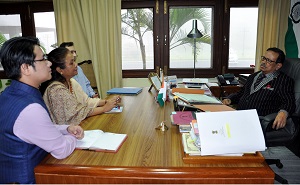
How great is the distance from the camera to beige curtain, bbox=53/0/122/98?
3.62m

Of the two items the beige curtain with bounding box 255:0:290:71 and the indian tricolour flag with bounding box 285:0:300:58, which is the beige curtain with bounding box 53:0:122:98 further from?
the indian tricolour flag with bounding box 285:0:300:58

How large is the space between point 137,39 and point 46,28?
1.57 metres

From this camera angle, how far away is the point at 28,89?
116 centimetres

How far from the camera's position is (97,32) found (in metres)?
3.72

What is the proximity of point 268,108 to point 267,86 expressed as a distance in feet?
0.69

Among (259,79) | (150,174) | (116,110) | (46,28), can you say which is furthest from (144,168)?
(46,28)

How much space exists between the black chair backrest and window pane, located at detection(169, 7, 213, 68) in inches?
62.2

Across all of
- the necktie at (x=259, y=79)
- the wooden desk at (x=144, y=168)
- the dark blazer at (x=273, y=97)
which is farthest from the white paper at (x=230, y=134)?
the necktie at (x=259, y=79)

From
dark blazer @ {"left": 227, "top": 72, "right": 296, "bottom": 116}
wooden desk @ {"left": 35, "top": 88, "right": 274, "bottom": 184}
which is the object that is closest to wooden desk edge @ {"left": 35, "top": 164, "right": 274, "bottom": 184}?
wooden desk @ {"left": 35, "top": 88, "right": 274, "bottom": 184}

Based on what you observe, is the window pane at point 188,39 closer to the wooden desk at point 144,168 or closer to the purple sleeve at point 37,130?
the wooden desk at point 144,168

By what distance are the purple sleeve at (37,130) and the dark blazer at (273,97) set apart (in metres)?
1.87

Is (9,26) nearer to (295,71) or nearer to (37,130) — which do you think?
(37,130)

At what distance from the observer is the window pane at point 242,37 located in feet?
12.2

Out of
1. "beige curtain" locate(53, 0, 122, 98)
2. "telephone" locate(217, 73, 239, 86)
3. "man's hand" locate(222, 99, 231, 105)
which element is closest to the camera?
"man's hand" locate(222, 99, 231, 105)
